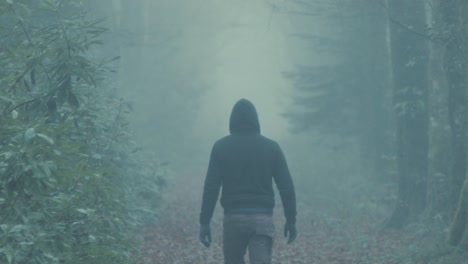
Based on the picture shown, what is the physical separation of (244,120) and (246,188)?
79 centimetres

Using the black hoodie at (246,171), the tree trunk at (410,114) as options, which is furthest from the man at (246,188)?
the tree trunk at (410,114)

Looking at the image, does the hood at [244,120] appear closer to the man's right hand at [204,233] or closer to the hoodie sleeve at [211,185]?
the hoodie sleeve at [211,185]

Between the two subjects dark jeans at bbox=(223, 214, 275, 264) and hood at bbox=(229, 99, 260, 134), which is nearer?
dark jeans at bbox=(223, 214, 275, 264)

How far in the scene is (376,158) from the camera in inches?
833

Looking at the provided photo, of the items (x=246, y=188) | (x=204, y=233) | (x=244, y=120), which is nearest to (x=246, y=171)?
(x=246, y=188)

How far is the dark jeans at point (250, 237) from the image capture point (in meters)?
6.13

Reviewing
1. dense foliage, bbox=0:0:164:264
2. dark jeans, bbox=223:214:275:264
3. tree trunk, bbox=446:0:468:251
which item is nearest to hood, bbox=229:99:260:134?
dark jeans, bbox=223:214:275:264

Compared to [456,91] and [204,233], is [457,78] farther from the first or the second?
[204,233]

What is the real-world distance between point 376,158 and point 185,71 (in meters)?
20.3

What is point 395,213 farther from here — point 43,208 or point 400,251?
point 43,208

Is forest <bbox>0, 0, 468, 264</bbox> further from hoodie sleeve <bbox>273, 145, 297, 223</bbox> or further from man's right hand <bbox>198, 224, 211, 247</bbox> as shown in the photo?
hoodie sleeve <bbox>273, 145, 297, 223</bbox>

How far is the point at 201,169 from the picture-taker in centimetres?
3559

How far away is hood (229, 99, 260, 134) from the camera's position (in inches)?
256

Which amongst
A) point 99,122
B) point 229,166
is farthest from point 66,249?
point 99,122
